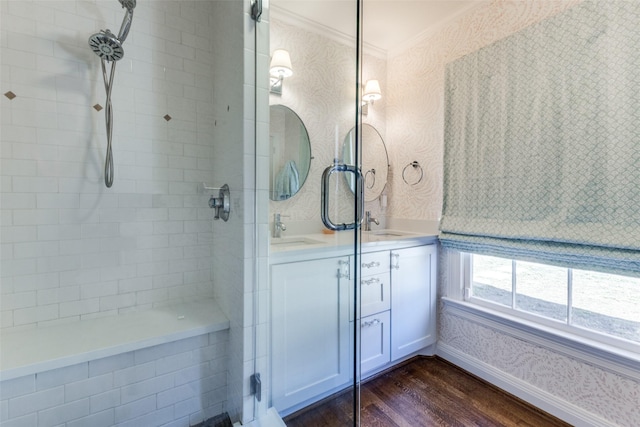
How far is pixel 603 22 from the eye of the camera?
1.32 metres

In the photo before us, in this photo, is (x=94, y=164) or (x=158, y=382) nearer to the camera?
(x=158, y=382)

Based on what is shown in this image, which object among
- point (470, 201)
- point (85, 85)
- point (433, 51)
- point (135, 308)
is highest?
point (433, 51)

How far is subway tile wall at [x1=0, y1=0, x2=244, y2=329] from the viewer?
129cm

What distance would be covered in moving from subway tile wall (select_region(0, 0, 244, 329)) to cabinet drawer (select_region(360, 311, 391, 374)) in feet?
3.09

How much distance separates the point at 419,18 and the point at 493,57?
728 millimetres

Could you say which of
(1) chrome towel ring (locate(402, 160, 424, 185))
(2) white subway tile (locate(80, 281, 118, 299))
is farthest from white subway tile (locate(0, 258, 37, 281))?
(1) chrome towel ring (locate(402, 160, 424, 185))

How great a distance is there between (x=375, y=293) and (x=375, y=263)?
7.9 inches

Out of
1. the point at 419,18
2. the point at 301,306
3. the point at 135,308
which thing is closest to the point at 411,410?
the point at 301,306

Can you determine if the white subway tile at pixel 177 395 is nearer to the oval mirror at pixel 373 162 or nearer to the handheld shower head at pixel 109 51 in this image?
the handheld shower head at pixel 109 51

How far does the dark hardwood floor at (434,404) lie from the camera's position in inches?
57.2

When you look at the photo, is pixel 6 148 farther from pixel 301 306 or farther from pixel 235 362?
Answer: pixel 301 306

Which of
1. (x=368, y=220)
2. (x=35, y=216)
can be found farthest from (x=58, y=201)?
(x=368, y=220)

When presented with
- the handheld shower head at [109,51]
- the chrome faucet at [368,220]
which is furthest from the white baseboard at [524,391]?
the handheld shower head at [109,51]

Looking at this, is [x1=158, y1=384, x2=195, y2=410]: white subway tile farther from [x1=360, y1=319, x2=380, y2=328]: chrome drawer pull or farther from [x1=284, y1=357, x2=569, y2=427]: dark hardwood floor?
[x1=360, y1=319, x2=380, y2=328]: chrome drawer pull
